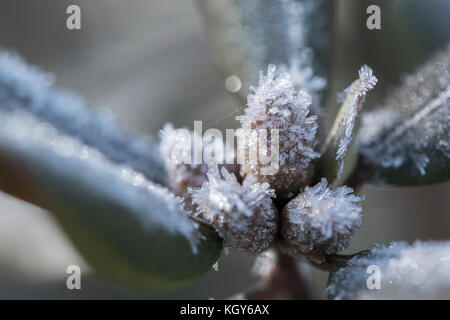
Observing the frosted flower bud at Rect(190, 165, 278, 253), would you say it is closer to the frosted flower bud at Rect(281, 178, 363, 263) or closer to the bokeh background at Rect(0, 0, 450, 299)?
the frosted flower bud at Rect(281, 178, 363, 263)

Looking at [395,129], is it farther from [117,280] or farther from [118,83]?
[118,83]

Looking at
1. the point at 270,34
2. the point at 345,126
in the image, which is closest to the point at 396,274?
the point at 345,126

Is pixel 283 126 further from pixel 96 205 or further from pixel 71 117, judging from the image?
pixel 71 117

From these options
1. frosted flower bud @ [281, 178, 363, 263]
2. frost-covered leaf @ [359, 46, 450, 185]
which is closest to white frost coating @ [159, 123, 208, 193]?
frosted flower bud @ [281, 178, 363, 263]

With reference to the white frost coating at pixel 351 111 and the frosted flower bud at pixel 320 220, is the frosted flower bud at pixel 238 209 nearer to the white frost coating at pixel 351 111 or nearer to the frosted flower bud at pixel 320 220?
the frosted flower bud at pixel 320 220
